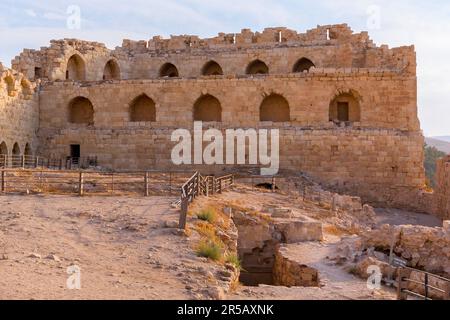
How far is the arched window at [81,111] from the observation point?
28.5 meters

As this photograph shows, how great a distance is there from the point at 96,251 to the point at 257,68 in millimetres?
23947

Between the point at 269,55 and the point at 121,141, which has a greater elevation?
the point at 269,55

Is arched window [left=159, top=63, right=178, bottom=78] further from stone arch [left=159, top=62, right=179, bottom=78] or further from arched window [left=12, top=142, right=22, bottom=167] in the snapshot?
arched window [left=12, top=142, right=22, bottom=167]

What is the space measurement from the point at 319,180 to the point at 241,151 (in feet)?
12.7

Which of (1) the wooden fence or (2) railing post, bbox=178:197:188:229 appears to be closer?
(2) railing post, bbox=178:197:188:229

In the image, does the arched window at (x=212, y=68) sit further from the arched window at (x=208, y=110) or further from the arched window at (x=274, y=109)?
the arched window at (x=274, y=109)

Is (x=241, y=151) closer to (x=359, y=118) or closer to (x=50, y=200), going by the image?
(x=359, y=118)

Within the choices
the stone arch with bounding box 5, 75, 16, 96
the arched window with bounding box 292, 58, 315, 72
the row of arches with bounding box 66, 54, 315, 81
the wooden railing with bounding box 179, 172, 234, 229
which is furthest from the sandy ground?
the arched window with bounding box 292, 58, 315, 72

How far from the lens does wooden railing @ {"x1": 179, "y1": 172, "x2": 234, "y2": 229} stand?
475 inches

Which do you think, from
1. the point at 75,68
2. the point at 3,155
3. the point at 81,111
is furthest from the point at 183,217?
the point at 75,68

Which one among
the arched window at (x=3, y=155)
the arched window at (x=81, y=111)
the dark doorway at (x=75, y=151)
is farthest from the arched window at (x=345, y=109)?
the arched window at (x=3, y=155)

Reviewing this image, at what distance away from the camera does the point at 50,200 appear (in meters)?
14.6
